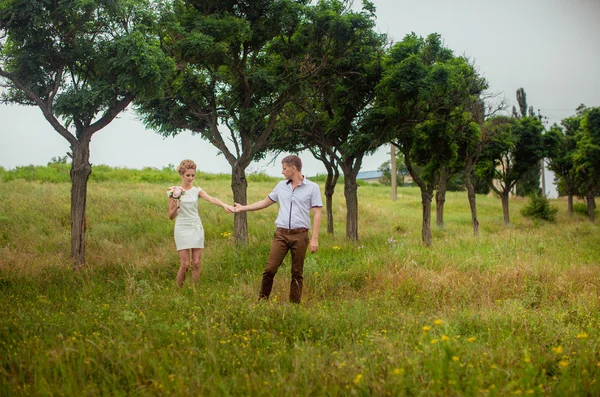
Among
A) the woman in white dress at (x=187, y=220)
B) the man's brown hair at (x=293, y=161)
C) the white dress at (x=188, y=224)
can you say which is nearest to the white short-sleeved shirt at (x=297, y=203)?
the man's brown hair at (x=293, y=161)

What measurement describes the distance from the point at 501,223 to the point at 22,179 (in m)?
33.3

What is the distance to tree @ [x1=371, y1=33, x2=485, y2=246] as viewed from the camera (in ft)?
53.2

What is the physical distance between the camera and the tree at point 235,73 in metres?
13.2

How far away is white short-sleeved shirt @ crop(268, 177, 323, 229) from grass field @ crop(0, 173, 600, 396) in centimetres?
128

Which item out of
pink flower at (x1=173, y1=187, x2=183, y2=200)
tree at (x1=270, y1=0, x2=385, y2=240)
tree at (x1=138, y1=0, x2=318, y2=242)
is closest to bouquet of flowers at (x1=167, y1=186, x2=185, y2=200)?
pink flower at (x1=173, y1=187, x2=183, y2=200)

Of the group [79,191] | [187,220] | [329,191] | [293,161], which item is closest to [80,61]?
[79,191]

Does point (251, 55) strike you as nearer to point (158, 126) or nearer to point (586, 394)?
point (158, 126)

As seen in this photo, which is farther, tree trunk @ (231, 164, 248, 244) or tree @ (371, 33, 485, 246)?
tree @ (371, 33, 485, 246)

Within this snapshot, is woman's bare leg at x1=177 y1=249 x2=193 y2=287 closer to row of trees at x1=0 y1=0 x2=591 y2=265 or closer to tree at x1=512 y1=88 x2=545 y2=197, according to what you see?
row of trees at x1=0 y1=0 x2=591 y2=265

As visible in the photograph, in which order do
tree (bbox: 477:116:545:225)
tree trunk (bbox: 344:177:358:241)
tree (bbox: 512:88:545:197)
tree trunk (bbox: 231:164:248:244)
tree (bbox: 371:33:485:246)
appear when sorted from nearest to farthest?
tree trunk (bbox: 231:164:248:244) < tree (bbox: 371:33:485:246) < tree trunk (bbox: 344:177:358:241) < tree (bbox: 477:116:545:225) < tree (bbox: 512:88:545:197)

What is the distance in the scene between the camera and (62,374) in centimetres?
423

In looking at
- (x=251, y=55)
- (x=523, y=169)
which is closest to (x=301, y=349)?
(x=251, y=55)

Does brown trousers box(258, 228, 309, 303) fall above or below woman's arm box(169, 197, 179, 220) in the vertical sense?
below

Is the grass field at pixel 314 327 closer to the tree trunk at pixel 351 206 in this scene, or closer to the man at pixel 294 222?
the man at pixel 294 222
